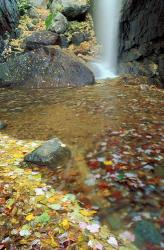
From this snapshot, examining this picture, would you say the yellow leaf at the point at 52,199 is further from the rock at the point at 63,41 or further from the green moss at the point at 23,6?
the green moss at the point at 23,6

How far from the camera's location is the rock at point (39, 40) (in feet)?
56.6

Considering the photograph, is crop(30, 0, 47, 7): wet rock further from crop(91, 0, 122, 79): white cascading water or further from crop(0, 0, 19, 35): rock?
crop(91, 0, 122, 79): white cascading water

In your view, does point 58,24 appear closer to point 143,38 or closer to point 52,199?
point 143,38

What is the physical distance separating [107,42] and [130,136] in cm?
1378

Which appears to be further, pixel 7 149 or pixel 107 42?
pixel 107 42

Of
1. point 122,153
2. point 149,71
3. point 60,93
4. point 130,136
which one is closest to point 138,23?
point 149,71

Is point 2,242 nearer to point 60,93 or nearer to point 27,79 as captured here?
point 60,93

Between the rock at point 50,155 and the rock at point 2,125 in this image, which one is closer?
the rock at point 50,155

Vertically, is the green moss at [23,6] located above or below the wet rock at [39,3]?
below

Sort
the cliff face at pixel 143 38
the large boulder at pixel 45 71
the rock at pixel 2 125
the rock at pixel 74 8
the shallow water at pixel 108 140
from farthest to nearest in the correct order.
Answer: the rock at pixel 74 8, the large boulder at pixel 45 71, the cliff face at pixel 143 38, the rock at pixel 2 125, the shallow water at pixel 108 140

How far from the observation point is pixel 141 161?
4.94 meters

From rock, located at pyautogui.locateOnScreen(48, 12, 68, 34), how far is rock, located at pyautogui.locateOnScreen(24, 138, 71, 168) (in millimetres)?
16863

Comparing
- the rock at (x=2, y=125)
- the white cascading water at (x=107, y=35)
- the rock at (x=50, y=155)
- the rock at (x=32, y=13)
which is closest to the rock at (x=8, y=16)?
the rock at (x=32, y=13)

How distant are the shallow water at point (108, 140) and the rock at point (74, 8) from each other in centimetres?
1320
